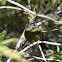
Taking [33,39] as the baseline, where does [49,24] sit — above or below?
below

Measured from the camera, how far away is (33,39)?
121 cm

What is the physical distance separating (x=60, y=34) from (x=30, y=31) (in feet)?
4.14

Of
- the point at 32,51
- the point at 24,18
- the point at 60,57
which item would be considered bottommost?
the point at 32,51

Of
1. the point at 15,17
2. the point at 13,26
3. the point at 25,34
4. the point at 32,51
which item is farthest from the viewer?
the point at 13,26

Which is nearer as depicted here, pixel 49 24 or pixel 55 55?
pixel 55 55

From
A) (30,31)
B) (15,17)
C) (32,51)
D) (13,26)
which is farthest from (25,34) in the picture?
(13,26)

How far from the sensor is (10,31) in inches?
98.8

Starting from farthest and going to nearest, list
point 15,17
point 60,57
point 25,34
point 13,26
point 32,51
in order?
point 13,26, point 15,17, point 32,51, point 60,57, point 25,34

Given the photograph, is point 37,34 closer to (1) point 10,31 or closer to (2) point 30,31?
(2) point 30,31

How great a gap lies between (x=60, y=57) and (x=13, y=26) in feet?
4.42

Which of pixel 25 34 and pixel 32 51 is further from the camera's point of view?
pixel 32 51

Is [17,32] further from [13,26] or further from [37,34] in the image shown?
[37,34]

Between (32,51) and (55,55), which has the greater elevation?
(55,55)

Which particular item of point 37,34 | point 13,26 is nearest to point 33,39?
point 37,34
